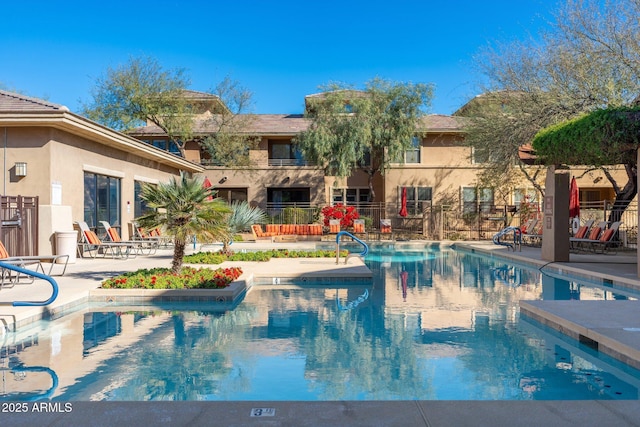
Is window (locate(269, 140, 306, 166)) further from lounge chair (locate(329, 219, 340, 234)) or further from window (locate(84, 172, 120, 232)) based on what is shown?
window (locate(84, 172, 120, 232))

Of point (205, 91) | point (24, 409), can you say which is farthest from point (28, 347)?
point (205, 91)

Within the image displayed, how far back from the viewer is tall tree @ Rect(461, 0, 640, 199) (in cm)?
1528

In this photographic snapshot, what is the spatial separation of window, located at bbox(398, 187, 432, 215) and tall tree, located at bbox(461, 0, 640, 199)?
11.6m

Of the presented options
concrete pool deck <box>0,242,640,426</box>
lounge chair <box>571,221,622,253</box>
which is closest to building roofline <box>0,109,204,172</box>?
concrete pool deck <box>0,242,640,426</box>

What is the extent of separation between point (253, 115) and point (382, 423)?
30.9 meters

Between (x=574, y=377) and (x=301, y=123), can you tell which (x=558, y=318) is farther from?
(x=301, y=123)

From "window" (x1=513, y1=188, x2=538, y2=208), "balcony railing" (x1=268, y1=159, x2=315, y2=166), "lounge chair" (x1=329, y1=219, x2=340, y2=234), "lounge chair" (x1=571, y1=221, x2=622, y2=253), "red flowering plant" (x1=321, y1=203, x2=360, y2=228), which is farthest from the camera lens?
"balcony railing" (x1=268, y1=159, x2=315, y2=166)

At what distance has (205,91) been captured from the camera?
34750 mm

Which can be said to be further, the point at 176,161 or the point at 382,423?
the point at 176,161

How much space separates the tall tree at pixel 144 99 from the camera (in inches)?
1257

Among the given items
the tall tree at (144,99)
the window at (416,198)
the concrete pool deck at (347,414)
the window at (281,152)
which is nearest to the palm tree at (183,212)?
the concrete pool deck at (347,414)

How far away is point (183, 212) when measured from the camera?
10.3 m

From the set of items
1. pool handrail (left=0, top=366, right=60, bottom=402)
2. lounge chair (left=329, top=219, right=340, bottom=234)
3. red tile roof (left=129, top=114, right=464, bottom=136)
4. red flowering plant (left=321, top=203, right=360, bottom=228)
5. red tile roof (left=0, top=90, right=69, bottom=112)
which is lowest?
pool handrail (left=0, top=366, right=60, bottom=402)

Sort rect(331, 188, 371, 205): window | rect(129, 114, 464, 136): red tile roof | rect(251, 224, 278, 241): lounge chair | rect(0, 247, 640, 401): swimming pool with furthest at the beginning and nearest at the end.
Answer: rect(331, 188, 371, 205): window < rect(129, 114, 464, 136): red tile roof < rect(251, 224, 278, 241): lounge chair < rect(0, 247, 640, 401): swimming pool
